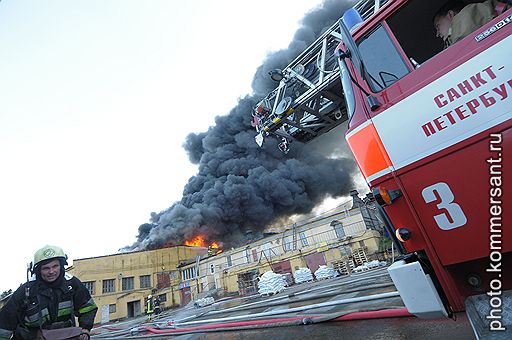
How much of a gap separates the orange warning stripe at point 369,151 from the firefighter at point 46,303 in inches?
114

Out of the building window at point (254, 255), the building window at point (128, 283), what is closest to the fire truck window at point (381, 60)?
the building window at point (254, 255)

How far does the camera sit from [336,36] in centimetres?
489

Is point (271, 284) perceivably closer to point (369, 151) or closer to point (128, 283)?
point (369, 151)

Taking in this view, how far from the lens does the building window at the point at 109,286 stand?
29.7 meters

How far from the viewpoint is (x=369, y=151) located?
1634 millimetres

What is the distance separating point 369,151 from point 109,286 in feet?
119

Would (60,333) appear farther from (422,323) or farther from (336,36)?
(336,36)

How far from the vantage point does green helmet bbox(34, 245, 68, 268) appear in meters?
2.48

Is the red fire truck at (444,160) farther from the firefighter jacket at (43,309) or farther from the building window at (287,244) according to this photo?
the building window at (287,244)

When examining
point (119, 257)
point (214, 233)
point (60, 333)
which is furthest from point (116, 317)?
point (60, 333)

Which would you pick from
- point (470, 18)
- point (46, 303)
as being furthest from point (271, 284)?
point (470, 18)

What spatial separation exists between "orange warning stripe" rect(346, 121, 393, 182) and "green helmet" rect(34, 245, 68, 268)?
295cm

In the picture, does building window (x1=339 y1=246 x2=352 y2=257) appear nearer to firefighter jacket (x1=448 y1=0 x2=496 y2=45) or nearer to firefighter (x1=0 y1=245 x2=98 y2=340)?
firefighter (x1=0 y1=245 x2=98 y2=340)

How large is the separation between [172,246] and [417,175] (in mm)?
37811
